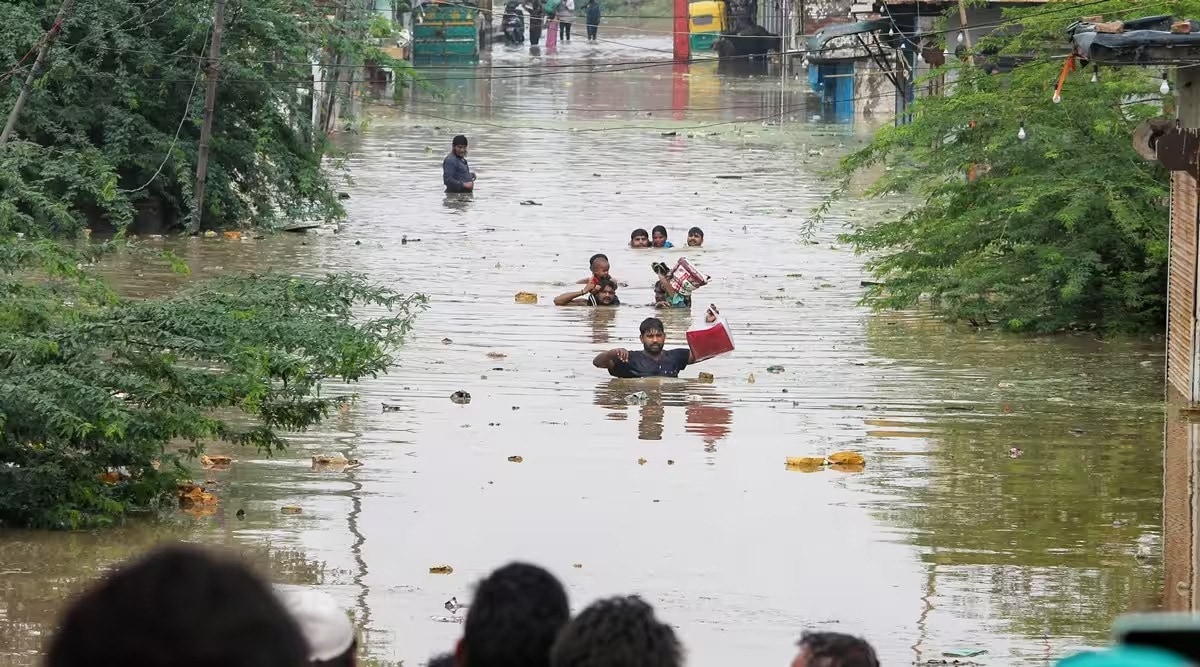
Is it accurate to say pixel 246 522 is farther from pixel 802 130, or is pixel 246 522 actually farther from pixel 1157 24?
pixel 802 130

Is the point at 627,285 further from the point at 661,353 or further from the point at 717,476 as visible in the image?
the point at 717,476

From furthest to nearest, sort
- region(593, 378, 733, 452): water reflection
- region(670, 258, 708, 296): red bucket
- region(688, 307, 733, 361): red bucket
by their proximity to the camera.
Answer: region(670, 258, 708, 296): red bucket, region(688, 307, 733, 361): red bucket, region(593, 378, 733, 452): water reflection

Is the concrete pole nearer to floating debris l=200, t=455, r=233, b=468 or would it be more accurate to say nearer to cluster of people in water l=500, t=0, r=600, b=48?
cluster of people in water l=500, t=0, r=600, b=48

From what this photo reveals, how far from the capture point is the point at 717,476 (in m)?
11.0

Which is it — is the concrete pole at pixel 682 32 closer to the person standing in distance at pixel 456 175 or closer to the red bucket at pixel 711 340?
the person standing in distance at pixel 456 175

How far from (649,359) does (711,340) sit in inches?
20.6

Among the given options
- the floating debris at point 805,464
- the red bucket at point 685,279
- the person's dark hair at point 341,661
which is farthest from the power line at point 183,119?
the person's dark hair at point 341,661

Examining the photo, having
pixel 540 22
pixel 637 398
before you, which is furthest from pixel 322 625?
pixel 540 22

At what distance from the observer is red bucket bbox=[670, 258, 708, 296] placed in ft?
58.8

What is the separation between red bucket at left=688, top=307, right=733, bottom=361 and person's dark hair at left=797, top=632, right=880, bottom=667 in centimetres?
1086

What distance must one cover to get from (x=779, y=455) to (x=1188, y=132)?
13.7 feet

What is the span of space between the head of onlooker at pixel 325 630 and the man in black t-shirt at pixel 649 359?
11.2m

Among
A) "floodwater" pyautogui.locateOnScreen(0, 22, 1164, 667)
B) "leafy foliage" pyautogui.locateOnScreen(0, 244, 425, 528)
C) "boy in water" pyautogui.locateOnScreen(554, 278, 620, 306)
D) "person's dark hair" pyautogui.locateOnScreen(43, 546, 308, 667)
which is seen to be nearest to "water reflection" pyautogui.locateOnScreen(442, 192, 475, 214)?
"floodwater" pyautogui.locateOnScreen(0, 22, 1164, 667)

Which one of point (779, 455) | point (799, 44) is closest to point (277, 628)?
point (779, 455)
